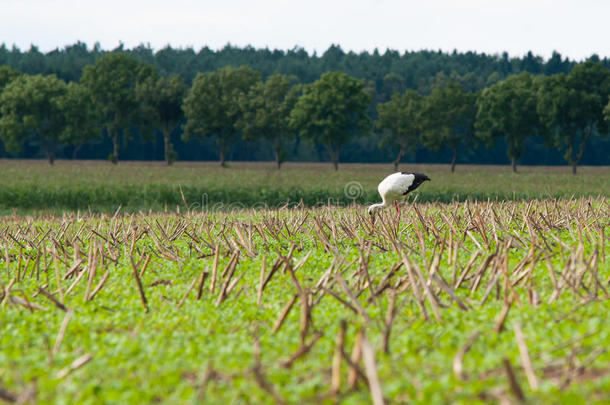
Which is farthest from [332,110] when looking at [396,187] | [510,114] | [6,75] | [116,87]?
[396,187]

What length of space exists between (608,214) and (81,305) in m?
9.22

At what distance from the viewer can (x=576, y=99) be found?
7731cm

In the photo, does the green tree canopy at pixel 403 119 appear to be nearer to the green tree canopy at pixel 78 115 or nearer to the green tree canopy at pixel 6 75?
the green tree canopy at pixel 78 115

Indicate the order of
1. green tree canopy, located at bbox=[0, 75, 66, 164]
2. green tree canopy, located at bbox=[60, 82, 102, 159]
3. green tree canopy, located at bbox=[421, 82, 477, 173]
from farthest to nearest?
1. green tree canopy, located at bbox=[60, 82, 102, 159]
2. green tree canopy, located at bbox=[421, 82, 477, 173]
3. green tree canopy, located at bbox=[0, 75, 66, 164]

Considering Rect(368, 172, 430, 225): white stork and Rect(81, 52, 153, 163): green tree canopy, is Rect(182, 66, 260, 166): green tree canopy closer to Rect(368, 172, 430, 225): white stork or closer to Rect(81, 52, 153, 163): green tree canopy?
Rect(81, 52, 153, 163): green tree canopy

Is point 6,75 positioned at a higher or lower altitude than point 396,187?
higher

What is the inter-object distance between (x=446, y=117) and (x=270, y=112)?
91.4ft

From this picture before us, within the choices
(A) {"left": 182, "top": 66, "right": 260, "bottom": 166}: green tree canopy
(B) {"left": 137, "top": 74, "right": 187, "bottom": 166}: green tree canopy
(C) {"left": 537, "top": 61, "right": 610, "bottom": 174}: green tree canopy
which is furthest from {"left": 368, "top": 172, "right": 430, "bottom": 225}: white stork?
(B) {"left": 137, "top": 74, "right": 187, "bottom": 166}: green tree canopy

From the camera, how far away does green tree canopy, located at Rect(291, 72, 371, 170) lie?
90.2 meters

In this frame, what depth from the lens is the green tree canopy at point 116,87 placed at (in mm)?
101812

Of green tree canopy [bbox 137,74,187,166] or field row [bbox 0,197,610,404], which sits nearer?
field row [bbox 0,197,610,404]

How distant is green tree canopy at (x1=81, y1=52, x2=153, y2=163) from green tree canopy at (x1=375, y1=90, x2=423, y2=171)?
4136 cm

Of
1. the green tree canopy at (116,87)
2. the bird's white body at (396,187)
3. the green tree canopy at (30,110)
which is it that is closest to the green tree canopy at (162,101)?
the green tree canopy at (116,87)

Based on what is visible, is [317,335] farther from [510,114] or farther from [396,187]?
[510,114]
